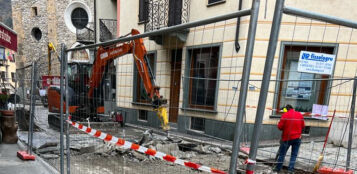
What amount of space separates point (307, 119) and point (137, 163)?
3.55 metres

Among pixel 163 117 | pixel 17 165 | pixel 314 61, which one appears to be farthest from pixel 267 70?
pixel 17 165

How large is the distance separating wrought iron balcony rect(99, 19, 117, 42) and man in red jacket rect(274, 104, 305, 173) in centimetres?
1117

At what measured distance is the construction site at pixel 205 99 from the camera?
73.9 inches

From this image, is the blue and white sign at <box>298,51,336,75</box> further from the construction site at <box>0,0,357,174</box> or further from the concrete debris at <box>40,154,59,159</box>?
the concrete debris at <box>40,154,59,159</box>

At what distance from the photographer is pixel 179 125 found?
2654 mm

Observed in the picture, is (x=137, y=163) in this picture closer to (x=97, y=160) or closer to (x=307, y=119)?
(x=97, y=160)

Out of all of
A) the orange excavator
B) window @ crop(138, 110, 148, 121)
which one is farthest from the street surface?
window @ crop(138, 110, 148, 121)

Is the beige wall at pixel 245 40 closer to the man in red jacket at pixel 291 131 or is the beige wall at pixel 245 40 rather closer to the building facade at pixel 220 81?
the building facade at pixel 220 81

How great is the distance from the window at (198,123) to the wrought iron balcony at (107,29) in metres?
11.4

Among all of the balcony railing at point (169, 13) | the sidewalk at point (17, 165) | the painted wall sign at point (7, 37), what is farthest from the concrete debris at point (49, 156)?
the balcony railing at point (169, 13)

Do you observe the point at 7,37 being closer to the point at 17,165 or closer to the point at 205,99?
the point at 17,165

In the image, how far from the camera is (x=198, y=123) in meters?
2.39

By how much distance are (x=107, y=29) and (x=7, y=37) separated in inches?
301

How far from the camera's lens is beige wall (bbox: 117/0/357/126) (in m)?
2.38
